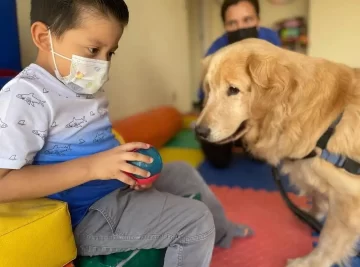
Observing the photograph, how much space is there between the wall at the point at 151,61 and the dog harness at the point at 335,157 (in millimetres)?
1383

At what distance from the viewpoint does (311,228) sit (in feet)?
5.07

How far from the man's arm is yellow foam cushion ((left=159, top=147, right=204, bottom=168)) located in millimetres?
1499

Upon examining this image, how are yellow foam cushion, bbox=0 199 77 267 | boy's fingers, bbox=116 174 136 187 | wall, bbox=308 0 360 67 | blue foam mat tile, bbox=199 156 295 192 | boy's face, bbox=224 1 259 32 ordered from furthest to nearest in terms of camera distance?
1. wall, bbox=308 0 360 67
2. boy's face, bbox=224 1 259 32
3. blue foam mat tile, bbox=199 156 295 192
4. boy's fingers, bbox=116 174 136 187
5. yellow foam cushion, bbox=0 199 77 267

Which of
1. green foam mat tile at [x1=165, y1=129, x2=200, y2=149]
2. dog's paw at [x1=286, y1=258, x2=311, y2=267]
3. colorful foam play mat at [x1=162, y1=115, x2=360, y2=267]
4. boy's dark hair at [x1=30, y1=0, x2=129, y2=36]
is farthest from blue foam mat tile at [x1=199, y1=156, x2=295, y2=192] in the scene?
boy's dark hair at [x1=30, y1=0, x2=129, y2=36]

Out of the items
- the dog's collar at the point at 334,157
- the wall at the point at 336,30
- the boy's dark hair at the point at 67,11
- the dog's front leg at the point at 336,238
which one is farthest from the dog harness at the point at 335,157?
the wall at the point at 336,30

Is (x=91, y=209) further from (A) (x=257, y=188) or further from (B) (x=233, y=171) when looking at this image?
(B) (x=233, y=171)

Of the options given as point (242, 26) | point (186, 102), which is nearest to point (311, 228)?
point (242, 26)

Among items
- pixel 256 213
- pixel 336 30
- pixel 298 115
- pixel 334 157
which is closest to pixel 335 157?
pixel 334 157

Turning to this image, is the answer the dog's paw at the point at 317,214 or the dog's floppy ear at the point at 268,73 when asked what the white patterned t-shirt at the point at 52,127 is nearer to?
the dog's floppy ear at the point at 268,73

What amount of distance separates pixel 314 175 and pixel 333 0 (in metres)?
3.07

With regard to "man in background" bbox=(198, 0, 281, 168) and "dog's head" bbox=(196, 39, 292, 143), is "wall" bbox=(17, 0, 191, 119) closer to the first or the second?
"man in background" bbox=(198, 0, 281, 168)

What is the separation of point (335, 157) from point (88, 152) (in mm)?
727

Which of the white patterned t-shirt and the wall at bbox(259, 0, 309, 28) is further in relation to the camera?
the wall at bbox(259, 0, 309, 28)

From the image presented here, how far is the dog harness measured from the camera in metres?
1.14
